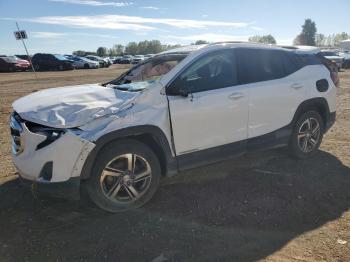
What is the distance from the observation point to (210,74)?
4.64m

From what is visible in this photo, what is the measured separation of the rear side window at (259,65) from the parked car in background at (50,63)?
33.7 metres

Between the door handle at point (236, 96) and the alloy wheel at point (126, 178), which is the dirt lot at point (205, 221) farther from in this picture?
the door handle at point (236, 96)

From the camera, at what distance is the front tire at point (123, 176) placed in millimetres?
3885

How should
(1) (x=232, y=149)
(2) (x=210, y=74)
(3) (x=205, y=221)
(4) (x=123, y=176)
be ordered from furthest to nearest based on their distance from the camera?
(1) (x=232, y=149) → (2) (x=210, y=74) → (4) (x=123, y=176) → (3) (x=205, y=221)

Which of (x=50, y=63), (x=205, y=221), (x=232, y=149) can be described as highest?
(x=232, y=149)

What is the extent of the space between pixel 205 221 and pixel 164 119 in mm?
1184

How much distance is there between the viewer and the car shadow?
3418 mm

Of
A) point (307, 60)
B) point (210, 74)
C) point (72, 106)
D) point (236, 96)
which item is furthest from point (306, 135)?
point (72, 106)

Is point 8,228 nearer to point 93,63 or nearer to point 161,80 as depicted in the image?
point 161,80

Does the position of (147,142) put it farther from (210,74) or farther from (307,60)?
(307,60)

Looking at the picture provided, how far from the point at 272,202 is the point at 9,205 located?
9.94 ft

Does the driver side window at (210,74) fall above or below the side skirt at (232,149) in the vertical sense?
above

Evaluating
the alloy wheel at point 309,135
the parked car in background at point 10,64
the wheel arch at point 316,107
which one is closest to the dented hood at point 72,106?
the wheel arch at point 316,107

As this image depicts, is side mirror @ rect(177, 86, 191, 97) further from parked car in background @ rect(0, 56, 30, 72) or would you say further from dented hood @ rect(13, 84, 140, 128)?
parked car in background @ rect(0, 56, 30, 72)
